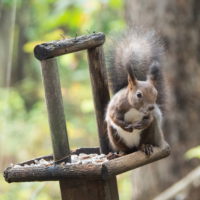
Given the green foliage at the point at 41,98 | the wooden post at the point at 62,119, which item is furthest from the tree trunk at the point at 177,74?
the wooden post at the point at 62,119

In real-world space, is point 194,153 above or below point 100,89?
below

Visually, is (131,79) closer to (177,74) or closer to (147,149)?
(147,149)

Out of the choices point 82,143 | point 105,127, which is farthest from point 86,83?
point 105,127

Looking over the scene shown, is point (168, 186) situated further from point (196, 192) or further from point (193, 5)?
point (193, 5)

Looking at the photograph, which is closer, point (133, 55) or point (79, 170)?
point (79, 170)

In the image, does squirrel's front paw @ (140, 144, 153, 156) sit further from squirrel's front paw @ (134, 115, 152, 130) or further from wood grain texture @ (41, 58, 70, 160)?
wood grain texture @ (41, 58, 70, 160)

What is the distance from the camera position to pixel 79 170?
1841 millimetres

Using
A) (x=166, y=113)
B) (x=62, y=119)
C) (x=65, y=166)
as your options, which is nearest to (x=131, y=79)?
(x=62, y=119)

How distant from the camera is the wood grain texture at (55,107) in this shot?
1988 millimetres

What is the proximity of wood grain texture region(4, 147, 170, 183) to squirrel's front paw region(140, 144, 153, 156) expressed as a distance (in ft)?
0.05

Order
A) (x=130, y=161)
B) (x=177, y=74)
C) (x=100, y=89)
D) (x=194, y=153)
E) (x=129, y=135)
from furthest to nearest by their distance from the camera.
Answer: (x=177, y=74)
(x=194, y=153)
(x=100, y=89)
(x=129, y=135)
(x=130, y=161)

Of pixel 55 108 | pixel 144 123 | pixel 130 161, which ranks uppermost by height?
pixel 55 108

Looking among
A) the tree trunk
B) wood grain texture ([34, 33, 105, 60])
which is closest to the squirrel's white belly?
wood grain texture ([34, 33, 105, 60])

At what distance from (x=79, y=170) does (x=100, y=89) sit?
530 mm
